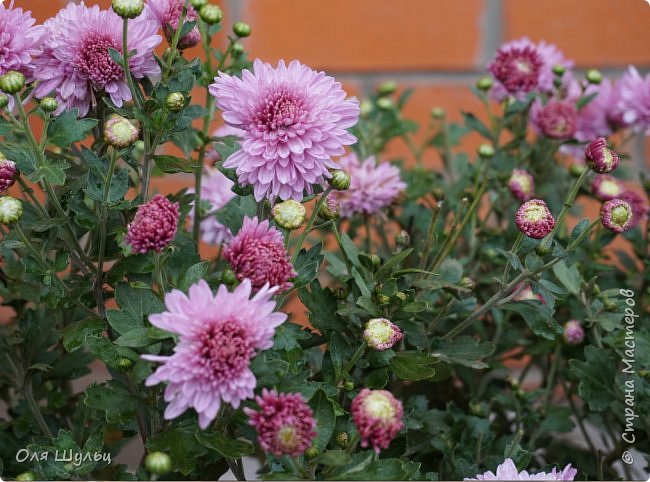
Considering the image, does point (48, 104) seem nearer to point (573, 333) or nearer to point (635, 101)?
point (573, 333)

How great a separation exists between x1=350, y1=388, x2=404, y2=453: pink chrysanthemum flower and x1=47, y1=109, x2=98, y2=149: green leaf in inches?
8.1

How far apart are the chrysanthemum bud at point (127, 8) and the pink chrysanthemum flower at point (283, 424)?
8.1 inches

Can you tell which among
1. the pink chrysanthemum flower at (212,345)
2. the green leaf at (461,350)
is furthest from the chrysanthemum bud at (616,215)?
the pink chrysanthemum flower at (212,345)

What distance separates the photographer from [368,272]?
0.47 m

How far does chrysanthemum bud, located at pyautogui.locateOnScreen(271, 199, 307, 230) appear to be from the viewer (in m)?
0.40

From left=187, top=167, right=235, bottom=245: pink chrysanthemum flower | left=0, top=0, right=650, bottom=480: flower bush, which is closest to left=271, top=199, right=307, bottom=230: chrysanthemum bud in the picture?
left=0, top=0, right=650, bottom=480: flower bush

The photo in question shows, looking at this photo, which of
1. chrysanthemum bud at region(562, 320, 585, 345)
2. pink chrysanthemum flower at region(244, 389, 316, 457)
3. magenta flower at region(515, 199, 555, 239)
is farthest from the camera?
chrysanthemum bud at region(562, 320, 585, 345)

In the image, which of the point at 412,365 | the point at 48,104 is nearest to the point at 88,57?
the point at 48,104

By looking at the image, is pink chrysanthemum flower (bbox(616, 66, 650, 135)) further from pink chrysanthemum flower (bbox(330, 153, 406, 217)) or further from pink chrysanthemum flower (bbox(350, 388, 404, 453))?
pink chrysanthemum flower (bbox(350, 388, 404, 453))

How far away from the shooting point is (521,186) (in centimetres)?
60

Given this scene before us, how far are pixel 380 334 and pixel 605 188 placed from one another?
0.28 meters

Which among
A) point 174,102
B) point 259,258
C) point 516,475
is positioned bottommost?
point 516,475

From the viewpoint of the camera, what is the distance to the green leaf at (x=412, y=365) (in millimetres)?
438

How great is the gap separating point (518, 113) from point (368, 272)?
294mm
